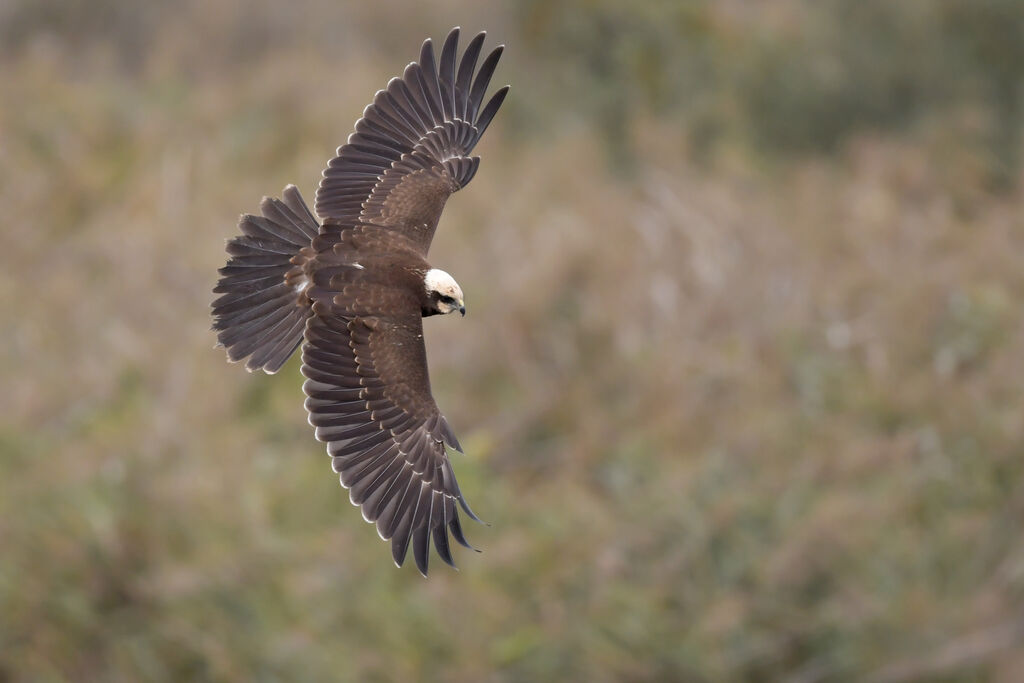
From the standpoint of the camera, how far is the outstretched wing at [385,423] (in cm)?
638

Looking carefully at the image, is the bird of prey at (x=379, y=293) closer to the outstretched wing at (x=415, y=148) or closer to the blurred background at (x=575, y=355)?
the outstretched wing at (x=415, y=148)

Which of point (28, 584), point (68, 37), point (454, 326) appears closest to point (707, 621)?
point (454, 326)

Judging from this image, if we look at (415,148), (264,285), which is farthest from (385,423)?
(415,148)

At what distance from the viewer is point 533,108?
1880 centimetres

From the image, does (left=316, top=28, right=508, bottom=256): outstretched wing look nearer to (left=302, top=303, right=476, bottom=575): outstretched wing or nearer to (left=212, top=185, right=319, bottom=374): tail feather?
(left=212, top=185, right=319, bottom=374): tail feather

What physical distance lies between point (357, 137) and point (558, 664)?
275 inches

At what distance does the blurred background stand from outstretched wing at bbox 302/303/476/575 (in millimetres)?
6179

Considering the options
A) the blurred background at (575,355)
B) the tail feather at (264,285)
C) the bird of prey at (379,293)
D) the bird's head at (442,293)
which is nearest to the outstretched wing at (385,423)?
the bird of prey at (379,293)

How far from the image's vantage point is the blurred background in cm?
1281

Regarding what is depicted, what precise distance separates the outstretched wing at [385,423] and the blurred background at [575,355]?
6179 millimetres

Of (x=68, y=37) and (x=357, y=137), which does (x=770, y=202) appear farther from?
(x=357, y=137)

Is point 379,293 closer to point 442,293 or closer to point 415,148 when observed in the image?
point 442,293

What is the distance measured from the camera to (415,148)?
720 centimetres

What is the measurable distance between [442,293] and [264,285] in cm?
99
